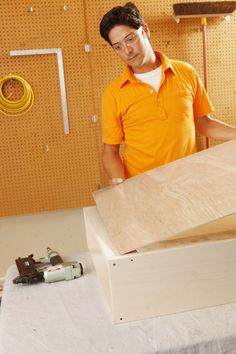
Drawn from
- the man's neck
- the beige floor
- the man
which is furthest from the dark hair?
the beige floor

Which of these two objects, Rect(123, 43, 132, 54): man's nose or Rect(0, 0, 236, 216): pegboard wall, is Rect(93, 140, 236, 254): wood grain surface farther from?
Rect(0, 0, 236, 216): pegboard wall

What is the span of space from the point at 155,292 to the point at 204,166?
0.47m

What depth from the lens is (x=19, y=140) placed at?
8.39 ft

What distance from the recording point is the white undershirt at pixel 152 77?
1.85 metres

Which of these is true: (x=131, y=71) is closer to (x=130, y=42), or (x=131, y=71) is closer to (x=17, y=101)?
(x=130, y=42)

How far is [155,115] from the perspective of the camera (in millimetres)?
1834

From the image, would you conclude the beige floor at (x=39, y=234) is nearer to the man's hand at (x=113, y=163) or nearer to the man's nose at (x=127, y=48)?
the man's hand at (x=113, y=163)

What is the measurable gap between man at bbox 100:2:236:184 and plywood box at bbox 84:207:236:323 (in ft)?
2.40

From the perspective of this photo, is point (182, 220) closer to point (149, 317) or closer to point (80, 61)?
point (149, 317)

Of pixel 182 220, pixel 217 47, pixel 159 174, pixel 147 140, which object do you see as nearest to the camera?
pixel 182 220

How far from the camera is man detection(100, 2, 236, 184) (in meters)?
1.77

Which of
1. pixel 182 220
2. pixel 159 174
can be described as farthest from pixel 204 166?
pixel 182 220

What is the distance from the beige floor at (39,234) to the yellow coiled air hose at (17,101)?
716 mm

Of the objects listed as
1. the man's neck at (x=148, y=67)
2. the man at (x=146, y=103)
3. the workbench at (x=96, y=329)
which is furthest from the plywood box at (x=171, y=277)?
the man's neck at (x=148, y=67)
